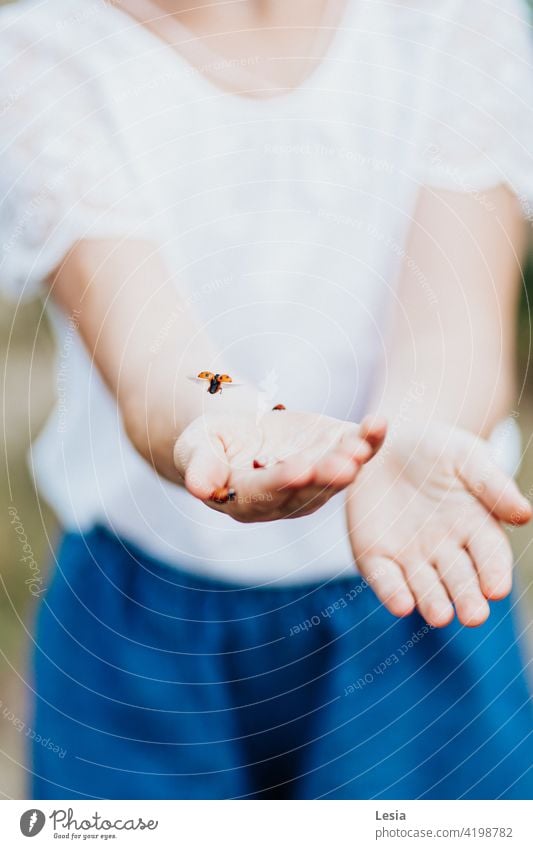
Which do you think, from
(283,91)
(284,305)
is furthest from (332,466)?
(283,91)

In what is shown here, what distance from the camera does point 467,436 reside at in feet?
1.70

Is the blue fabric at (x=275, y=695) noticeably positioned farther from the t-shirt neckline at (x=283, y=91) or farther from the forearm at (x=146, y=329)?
the t-shirt neckline at (x=283, y=91)

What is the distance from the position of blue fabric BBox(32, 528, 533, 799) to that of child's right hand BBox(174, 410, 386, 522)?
2.8 inches

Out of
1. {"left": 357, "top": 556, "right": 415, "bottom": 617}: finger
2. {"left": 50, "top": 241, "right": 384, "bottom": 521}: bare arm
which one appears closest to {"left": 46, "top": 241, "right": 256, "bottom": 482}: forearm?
{"left": 50, "top": 241, "right": 384, "bottom": 521}: bare arm

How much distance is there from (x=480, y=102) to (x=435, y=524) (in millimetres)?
240

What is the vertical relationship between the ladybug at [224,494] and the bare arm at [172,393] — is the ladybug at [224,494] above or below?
below

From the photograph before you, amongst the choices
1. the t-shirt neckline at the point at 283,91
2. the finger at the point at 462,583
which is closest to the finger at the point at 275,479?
the finger at the point at 462,583

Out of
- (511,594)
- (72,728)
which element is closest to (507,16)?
(511,594)

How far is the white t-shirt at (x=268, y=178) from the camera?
1.72ft

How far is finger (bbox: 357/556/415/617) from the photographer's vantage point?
1.60ft

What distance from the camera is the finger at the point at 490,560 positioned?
0.49 m

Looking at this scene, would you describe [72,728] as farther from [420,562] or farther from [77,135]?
[77,135]

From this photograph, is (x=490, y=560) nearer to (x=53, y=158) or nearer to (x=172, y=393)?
(x=172, y=393)

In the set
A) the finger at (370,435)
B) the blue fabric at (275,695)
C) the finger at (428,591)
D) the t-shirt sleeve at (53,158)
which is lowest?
the blue fabric at (275,695)
